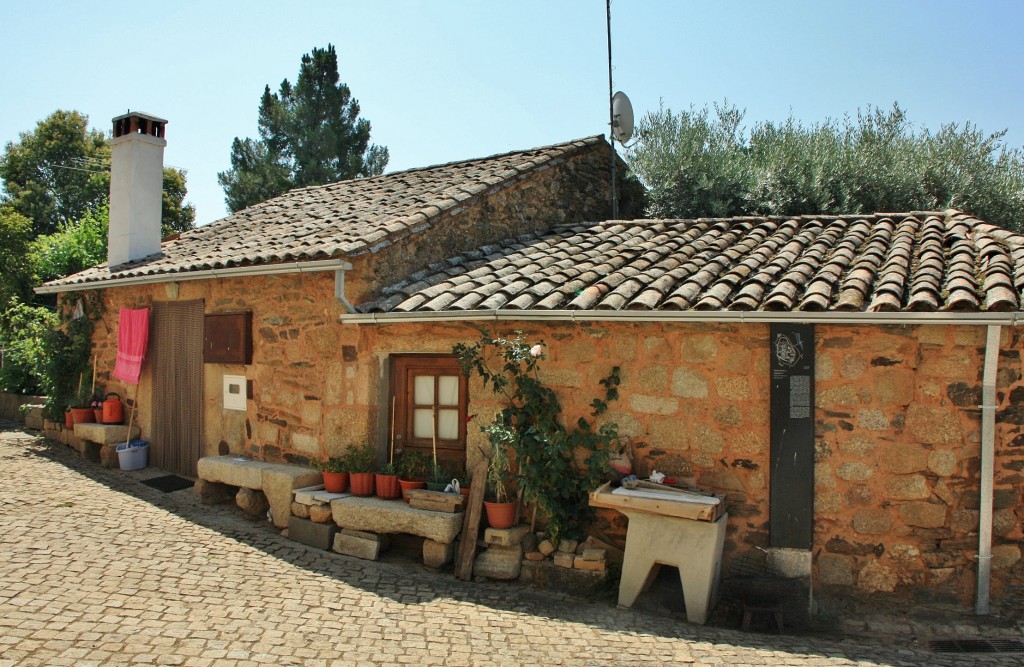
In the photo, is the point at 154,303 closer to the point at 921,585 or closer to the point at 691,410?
the point at 691,410

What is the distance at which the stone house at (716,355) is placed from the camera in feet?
17.2

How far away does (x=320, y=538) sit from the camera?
6820 mm

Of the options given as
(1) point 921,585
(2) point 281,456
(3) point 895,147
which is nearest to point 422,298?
(2) point 281,456

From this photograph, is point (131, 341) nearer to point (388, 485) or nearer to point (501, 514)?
point (388, 485)

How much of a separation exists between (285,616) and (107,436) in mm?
6187

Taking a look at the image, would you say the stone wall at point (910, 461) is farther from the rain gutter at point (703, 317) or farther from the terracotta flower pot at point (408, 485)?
the terracotta flower pot at point (408, 485)

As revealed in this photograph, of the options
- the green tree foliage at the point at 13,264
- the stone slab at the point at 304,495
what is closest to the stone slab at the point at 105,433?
the stone slab at the point at 304,495

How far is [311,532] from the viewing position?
22.6 ft

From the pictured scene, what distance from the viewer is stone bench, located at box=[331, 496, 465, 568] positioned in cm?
625

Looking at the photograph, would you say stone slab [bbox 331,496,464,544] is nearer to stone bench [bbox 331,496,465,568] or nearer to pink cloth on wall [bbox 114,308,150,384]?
stone bench [bbox 331,496,465,568]

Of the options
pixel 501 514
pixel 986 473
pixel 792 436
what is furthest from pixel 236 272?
pixel 986 473

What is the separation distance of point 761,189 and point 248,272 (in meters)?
8.20

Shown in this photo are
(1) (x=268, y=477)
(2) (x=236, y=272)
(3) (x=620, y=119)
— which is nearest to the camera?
(1) (x=268, y=477)

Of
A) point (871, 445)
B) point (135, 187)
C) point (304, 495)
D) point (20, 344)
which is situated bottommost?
point (304, 495)
